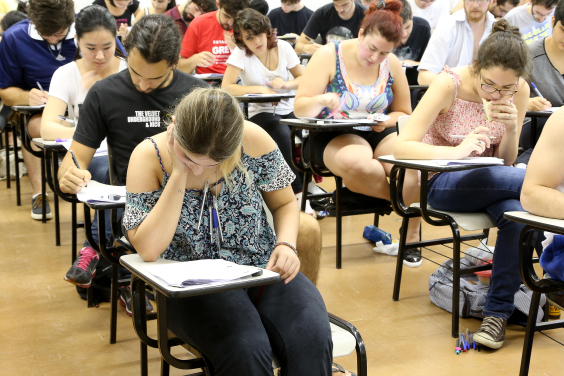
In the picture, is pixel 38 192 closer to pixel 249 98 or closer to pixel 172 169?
pixel 249 98

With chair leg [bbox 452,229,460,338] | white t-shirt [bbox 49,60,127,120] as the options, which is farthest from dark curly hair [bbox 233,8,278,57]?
chair leg [bbox 452,229,460,338]

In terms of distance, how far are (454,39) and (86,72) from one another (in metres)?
2.47

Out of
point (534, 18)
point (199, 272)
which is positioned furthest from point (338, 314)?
point (534, 18)

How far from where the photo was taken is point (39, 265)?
3.19 m

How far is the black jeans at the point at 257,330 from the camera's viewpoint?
1.42 meters

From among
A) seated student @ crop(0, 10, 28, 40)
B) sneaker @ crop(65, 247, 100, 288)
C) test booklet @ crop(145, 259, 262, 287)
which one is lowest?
sneaker @ crop(65, 247, 100, 288)

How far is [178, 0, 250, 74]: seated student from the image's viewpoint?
4.88 meters

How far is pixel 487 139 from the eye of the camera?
241 cm

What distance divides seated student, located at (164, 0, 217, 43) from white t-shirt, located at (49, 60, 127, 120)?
286 cm

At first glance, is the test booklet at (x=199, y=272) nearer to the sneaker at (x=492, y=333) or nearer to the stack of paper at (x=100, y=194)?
the stack of paper at (x=100, y=194)

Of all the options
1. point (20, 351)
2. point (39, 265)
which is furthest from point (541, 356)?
point (39, 265)

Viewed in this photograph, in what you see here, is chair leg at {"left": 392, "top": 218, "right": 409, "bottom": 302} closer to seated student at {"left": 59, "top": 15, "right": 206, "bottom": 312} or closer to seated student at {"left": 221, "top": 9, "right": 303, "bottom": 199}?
seated student at {"left": 59, "top": 15, "right": 206, "bottom": 312}

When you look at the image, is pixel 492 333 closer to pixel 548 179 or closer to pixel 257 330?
pixel 548 179

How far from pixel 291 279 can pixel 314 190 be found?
2.42 metres
